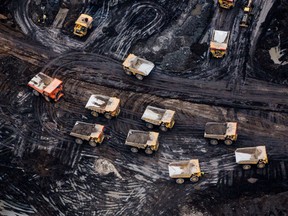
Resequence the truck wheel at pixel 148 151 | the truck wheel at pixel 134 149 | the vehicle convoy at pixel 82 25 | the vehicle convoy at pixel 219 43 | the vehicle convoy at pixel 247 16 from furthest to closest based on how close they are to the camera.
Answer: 1. the vehicle convoy at pixel 247 16
2. the vehicle convoy at pixel 82 25
3. the vehicle convoy at pixel 219 43
4. the truck wheel at pixel 134 149
5. the truck wheel at pixel 148 151

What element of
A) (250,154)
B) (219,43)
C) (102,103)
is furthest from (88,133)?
(219,43)

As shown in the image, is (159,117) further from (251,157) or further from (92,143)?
(251,157)

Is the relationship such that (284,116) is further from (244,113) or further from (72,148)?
(72,148)

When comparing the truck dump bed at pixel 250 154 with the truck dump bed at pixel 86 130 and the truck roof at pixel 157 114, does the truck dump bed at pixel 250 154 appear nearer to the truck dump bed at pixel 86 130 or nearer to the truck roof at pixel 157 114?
the truck roof at pixel 157 114

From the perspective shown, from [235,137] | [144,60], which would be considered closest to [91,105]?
[144,60]

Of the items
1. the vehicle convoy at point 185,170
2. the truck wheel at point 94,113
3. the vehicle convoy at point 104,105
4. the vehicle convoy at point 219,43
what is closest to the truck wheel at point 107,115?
the vehicle convoy at point 104,105

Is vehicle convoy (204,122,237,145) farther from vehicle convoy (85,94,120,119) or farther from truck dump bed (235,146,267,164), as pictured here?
vehicle convoy (85,94,120,119)

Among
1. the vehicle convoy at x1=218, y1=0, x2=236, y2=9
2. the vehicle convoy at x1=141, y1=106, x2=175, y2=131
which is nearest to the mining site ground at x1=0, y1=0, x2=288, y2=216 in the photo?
the vehicle convoy at x1=218, y1=0, x2=236, y2=9
